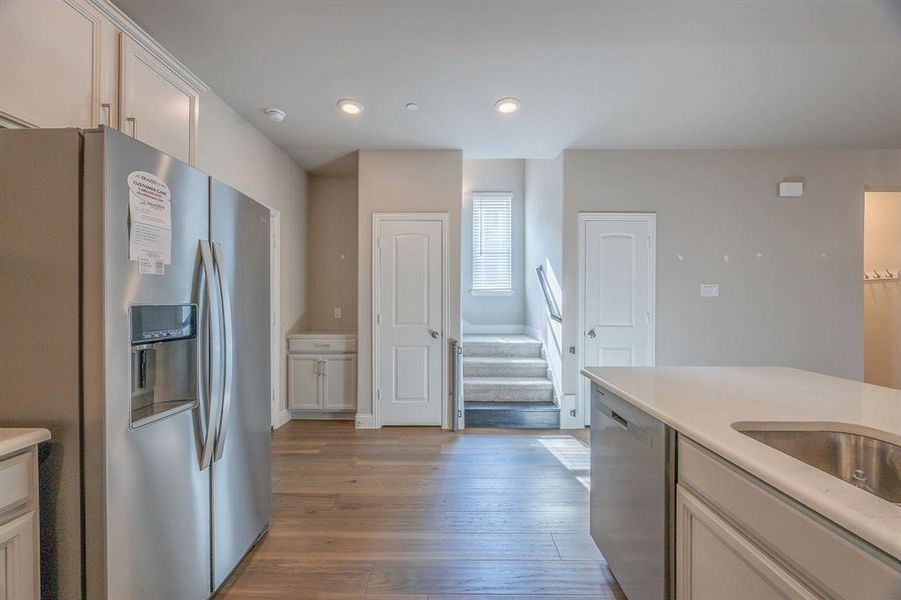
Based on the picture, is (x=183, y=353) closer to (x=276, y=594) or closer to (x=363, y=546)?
(x=276, y=594)

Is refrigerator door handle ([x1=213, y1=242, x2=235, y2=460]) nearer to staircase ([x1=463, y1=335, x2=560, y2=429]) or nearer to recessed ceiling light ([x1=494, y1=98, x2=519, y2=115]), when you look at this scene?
recessed ceiling light ([x1=494, y1=98, x2=519, y2=115])

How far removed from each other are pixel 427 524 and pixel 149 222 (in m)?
1.99

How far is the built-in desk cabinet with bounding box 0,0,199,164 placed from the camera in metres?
1.41

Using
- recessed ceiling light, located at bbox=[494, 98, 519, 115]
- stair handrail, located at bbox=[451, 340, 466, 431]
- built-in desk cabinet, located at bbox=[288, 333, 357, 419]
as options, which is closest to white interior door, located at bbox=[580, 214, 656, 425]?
stair handrail, located at bbox=[451, 340, 466, 431]

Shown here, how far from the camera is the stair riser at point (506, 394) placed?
4316 mm

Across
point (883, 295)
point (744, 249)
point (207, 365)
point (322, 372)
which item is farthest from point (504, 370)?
point (883, 295)

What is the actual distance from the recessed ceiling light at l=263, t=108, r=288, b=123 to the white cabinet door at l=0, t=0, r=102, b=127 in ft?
4.97

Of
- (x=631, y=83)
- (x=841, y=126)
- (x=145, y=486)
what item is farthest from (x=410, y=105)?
(x=841, y=126)

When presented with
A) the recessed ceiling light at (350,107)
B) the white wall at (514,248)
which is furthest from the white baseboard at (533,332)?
the recessed ceiling light at (350,107)

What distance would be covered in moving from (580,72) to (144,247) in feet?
8.52

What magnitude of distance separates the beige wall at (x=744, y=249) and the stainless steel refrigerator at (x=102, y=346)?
133 inches

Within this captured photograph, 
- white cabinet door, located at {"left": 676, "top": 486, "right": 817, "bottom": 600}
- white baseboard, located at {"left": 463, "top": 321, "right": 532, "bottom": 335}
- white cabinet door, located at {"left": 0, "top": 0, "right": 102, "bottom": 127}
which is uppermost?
white cabinet door, located at {"left": 0, "top": 0, "right": 102, "bottom": 127}

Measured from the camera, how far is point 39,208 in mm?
1174

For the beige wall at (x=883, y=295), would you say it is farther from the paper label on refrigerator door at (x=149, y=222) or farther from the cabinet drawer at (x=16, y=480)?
the cabinet drawer at (x=16, y=480)
